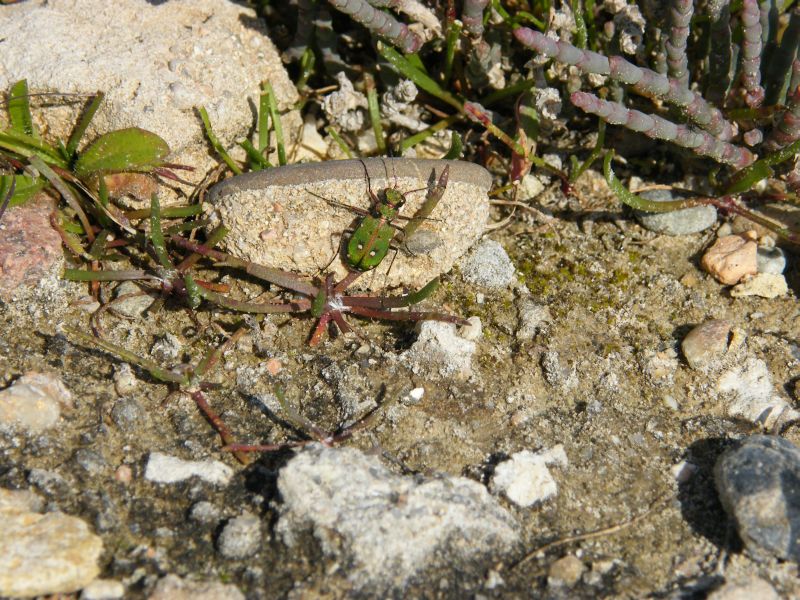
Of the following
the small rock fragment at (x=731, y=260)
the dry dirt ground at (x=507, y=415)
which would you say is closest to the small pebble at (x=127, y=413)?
the dry dirt ground at (x=507, y=415)

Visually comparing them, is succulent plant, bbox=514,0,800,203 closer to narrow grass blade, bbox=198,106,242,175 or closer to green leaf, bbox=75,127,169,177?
narrow grass blade, bbox=198,106,242,175

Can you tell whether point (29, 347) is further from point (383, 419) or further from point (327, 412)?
point (383, 419)

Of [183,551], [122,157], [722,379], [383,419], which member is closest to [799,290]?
[722,379]

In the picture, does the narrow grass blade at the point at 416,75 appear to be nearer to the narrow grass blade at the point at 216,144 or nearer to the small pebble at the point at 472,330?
the narrow grass blade at the point at 216,144

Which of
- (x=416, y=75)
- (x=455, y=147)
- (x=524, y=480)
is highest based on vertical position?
(x=416, y=75)

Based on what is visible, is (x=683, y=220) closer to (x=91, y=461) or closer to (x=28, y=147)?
(x=91, y=461)

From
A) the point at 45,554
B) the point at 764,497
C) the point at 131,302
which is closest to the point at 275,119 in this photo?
the point at 131,302
